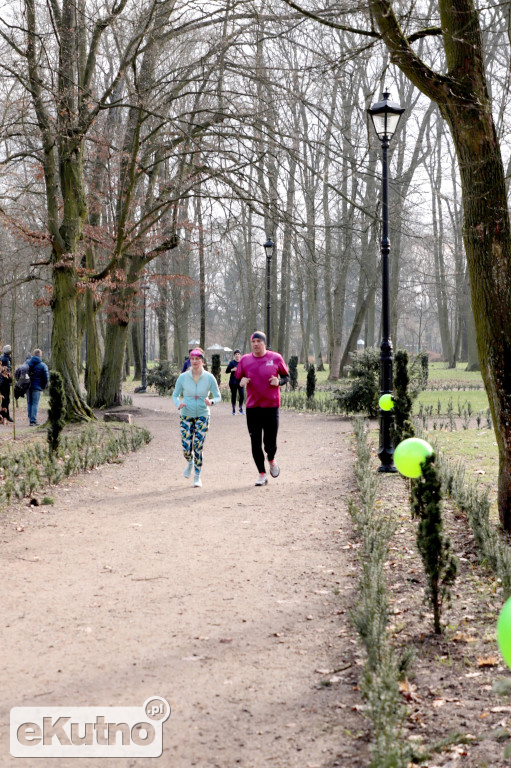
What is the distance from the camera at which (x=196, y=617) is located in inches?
198

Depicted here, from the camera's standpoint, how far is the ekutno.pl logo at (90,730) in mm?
3365

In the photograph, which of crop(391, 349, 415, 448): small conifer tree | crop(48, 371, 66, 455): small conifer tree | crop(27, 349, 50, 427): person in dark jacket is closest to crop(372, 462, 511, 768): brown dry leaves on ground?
crop(391, 349, 415, 448): small conifer tree

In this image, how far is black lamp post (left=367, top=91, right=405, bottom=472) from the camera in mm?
10734

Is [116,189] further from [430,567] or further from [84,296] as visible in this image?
[430,567]

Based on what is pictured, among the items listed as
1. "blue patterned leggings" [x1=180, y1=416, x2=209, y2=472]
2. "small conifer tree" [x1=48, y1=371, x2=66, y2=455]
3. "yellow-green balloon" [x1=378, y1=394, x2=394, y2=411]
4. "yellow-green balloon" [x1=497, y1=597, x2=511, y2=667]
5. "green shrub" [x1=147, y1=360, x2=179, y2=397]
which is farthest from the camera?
"green shrub" [x1=147, y1=360, x2=179, y2=397]

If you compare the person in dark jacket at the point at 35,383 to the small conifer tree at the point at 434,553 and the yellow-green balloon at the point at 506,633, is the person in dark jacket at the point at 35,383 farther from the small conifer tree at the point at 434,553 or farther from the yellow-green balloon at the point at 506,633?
the yellow-green balloon at the point at 506,633

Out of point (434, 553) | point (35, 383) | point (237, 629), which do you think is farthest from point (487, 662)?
point (35, 383)

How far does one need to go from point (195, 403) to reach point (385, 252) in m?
3.57

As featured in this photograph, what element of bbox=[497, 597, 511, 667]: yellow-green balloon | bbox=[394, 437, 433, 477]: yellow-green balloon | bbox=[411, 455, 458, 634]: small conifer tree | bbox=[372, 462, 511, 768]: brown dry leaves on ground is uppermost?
bbox=[394, 437, 433, 477]: yellow-green balloon

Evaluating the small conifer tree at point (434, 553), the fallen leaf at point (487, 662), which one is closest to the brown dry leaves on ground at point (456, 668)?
the fallen leaf at point (487, 662)

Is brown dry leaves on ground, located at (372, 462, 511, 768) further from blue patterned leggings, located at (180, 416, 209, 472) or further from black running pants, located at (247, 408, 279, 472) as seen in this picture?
blue patterned leggings, located at (180, 416, 209, 472)

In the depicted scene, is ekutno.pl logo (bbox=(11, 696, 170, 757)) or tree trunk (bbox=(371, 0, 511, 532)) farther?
tree trunk (bbox=(371, 0, 511, 532))

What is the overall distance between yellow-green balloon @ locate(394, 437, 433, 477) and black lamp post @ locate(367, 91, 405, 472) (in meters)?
5.95

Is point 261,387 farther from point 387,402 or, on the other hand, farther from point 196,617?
point 196,617
